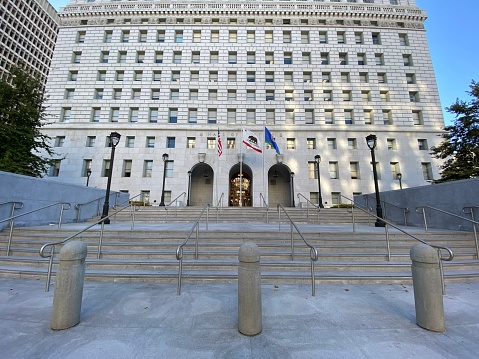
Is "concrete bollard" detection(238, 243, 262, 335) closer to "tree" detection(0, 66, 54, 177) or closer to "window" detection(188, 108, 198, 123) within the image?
"tree" detection(0, 66, 54, 177)

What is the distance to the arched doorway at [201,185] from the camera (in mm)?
28672

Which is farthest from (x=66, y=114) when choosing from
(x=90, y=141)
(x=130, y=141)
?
(x=130, y=141)

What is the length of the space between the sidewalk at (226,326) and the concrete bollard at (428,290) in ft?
0.51

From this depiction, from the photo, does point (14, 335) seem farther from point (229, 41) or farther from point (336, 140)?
point (229, 41)

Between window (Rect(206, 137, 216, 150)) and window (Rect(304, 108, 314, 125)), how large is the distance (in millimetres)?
12402

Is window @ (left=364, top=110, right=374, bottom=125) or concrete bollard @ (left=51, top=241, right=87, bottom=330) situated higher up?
window @ (left=364, top=110, right=374, bottom=125)

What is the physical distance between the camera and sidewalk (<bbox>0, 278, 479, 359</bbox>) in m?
2.82

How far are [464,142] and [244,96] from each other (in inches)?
879

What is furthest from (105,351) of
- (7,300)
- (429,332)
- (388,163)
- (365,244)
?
(388,163)

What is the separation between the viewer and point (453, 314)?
3.85 metres

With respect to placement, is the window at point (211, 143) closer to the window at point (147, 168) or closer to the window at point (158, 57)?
the window at point (147, 168)

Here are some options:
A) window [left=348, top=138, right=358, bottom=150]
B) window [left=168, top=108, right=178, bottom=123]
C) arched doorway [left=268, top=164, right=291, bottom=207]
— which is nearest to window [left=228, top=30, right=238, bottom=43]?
window [left=168, top=108, right=178, bottom=123]

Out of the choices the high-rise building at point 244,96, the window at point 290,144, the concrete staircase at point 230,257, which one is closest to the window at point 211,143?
the high-rise building at point 244,96

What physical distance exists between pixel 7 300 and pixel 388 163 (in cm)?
3256
